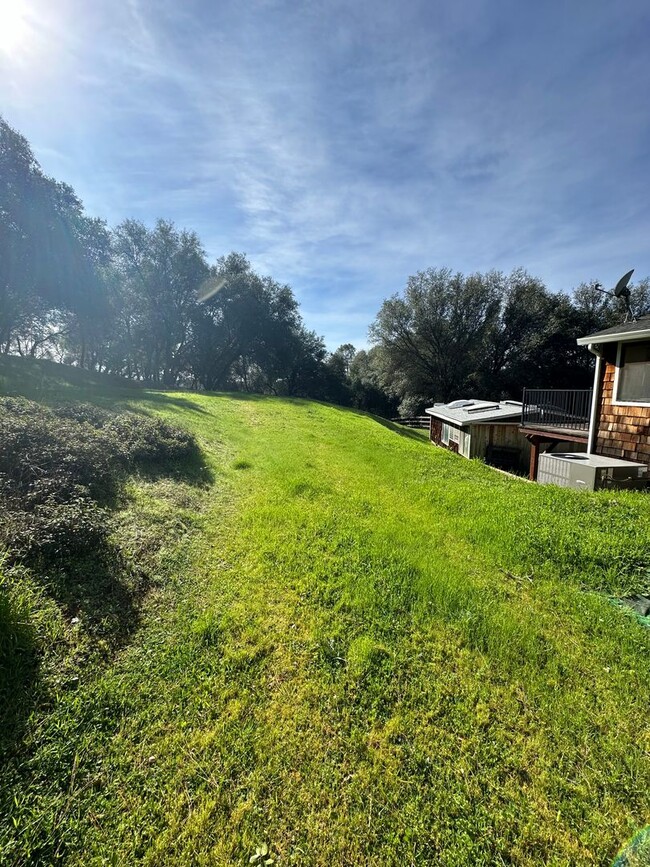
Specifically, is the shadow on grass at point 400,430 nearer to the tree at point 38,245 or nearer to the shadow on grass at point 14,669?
the tree at point 38,245

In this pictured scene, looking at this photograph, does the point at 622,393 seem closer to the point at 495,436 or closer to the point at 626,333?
the point at 626,333

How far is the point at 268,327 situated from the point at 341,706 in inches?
1224

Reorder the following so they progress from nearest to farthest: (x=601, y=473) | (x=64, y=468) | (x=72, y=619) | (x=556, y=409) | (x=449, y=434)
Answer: (x=72, y=619), (x=64, y=468), (x=601, y=473), (x=556, y=409), (x=449, y=434)

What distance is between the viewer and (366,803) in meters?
1.91

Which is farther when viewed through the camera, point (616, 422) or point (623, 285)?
point (623, 285)

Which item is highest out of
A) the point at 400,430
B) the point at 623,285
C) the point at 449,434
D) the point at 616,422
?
the point at 623,285

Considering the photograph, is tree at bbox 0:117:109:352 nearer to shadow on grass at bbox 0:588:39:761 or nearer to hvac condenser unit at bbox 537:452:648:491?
shadow on grass at bbox 0:588:39:761

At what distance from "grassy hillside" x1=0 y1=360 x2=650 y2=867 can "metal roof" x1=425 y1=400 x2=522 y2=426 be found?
10.1m

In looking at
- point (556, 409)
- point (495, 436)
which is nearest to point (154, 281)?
point (495, 436)

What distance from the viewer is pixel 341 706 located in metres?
2.46

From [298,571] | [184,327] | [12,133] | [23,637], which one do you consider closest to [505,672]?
[298,571]

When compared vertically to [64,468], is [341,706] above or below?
below

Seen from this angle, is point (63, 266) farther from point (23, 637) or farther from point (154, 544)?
point (23, 637)

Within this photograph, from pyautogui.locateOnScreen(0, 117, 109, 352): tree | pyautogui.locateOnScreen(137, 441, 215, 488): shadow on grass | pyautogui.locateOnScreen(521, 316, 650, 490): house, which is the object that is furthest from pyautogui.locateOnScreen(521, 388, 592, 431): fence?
pyautogui.locateOnScreen(0, 117, 109, 352): tree
